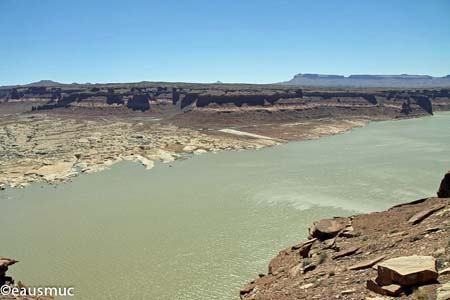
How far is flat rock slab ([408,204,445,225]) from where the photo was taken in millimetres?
14241

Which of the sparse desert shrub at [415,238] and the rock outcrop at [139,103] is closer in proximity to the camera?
the sparse desert shrub at [415,238]

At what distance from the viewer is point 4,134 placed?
70.6 m

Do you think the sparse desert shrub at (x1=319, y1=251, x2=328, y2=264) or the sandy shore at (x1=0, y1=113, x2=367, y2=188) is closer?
the sparse desert shrub at (x1=319, y1=251, x2=328, y2=264)

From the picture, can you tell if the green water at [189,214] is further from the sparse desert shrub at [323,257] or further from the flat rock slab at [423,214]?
the flat rock slab at [423,214]

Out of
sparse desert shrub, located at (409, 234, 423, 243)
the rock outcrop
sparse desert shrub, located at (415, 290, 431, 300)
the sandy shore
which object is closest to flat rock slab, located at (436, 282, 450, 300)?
sparse desert shrub, located at (415, 290, 431, 300)

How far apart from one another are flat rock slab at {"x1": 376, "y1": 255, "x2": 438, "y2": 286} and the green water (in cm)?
747

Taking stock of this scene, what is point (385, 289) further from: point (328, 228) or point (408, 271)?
point (328, 228)

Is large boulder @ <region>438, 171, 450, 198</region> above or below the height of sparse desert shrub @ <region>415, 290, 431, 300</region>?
above

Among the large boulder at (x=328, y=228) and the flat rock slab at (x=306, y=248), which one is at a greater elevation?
the large boulder at (x=328, y=228)

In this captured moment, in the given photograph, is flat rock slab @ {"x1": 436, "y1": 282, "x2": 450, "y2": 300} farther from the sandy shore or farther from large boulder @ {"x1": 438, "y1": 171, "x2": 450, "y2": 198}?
the sandy shore

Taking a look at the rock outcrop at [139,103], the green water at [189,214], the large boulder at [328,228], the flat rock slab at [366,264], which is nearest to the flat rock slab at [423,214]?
the large boulder at [328,228]

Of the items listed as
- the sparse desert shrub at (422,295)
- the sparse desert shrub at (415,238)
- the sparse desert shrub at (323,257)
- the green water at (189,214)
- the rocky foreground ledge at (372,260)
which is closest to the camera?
the sparse desert shrub at (422,295)

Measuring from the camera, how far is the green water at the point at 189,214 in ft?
59.3

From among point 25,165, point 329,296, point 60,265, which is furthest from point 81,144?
point 329,296
